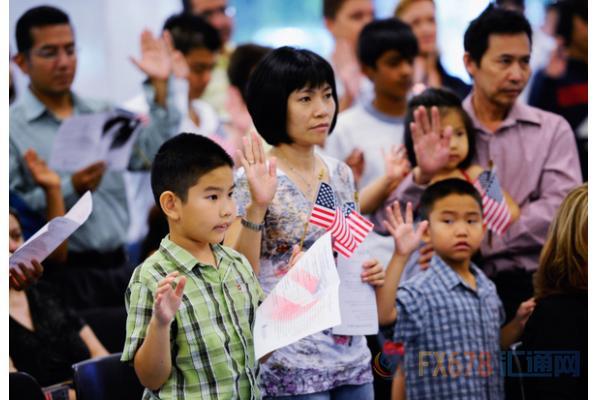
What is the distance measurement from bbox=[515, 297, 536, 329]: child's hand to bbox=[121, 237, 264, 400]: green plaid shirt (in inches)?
48.9

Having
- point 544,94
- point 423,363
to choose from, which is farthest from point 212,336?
point 544,94

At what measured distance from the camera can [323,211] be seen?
2953 mm

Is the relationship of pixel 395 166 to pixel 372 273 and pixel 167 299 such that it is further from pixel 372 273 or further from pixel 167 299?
pixel 167 299

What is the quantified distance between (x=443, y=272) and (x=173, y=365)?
Result: 125 cm

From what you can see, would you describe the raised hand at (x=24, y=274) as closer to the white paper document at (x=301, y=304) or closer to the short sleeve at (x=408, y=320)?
the white paper document at (x=301, y=304)

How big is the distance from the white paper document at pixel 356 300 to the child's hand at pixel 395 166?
78 cm

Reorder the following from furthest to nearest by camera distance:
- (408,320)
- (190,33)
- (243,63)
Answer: (190,33) → (243,63) → (408,320)

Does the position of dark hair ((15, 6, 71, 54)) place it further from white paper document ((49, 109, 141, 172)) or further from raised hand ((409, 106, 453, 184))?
raised hand ((409, 106, 453, 184))

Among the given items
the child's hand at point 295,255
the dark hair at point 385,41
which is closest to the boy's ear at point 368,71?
the dark hair at point 385,41

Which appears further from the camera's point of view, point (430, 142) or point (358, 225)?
point (430, 142)

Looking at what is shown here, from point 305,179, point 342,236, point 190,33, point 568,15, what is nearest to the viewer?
point 342,236

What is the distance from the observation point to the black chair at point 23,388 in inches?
119

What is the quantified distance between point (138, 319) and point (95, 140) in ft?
5.97

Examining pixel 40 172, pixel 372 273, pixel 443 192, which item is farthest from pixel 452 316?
pixel 40 172
